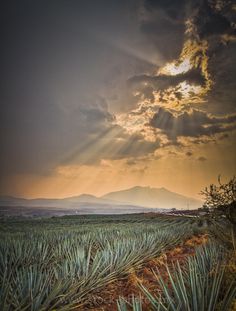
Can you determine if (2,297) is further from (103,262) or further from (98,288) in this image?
(103,262)

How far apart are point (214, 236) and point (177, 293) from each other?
4.52 m

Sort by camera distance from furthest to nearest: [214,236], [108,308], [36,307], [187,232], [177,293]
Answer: [187,232]
[214,236]
[108,308]
[36,307]
[177,293]

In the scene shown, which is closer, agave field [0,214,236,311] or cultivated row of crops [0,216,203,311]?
agave field [0,214,236,311]

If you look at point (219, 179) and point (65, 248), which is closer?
point (219, 179)

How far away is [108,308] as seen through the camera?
178 inches

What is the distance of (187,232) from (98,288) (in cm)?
983

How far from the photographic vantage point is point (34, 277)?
13.3 feet

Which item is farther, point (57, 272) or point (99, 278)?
point (99, 278)

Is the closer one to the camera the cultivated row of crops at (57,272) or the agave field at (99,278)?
the agave field at (99,278)

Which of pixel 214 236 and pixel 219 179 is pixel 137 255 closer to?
pixel 214 236

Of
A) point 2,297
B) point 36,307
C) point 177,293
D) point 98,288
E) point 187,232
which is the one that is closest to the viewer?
point 177,293

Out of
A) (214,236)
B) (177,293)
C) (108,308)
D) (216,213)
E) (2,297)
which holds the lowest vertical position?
(108,308)

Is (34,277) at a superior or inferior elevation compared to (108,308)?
superior

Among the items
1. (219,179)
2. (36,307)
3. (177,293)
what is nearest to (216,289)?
(177,293)
